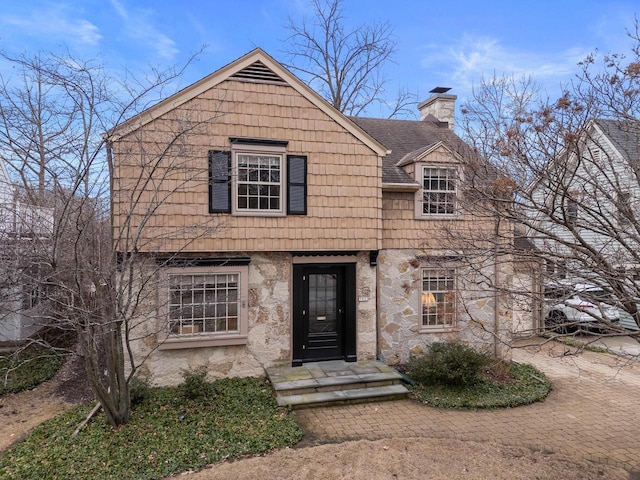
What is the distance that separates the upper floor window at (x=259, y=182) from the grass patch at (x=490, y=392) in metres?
5.12

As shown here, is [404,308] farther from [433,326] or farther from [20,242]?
[20,242]

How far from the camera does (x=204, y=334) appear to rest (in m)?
Answer: 9.18

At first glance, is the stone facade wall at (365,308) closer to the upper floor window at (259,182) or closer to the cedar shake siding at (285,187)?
the cedar shake siding at (285,187)

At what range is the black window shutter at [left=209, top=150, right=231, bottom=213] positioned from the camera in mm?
8977

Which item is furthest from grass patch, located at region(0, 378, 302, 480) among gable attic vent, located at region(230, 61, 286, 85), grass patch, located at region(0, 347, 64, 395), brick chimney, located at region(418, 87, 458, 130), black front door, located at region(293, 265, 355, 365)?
brick chimney, located at region(418, 87, 458, 130)

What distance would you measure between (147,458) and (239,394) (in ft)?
8.20

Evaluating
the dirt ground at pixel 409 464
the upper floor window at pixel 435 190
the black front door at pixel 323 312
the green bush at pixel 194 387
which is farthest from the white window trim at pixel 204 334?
the upper floor window at pixel 435 190

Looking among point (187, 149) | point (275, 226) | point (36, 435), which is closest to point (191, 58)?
point (187, 149)

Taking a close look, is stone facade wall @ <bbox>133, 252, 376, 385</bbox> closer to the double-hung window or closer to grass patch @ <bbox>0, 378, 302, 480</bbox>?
grass patch @ <bbox>0, 378, 302, 480</bbox>

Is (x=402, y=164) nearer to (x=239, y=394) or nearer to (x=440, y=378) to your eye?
(x=440, y=378)

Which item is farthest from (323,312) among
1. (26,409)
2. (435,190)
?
(26,409)

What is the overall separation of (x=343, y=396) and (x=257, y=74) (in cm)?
708

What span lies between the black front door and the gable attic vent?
14.1 ft

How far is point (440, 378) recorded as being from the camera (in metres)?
9.15
